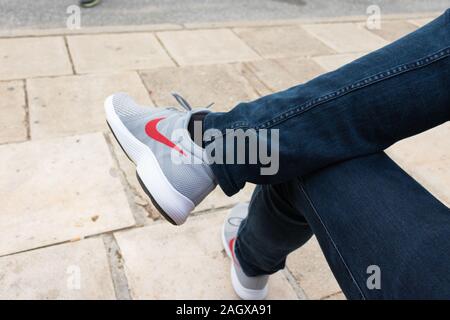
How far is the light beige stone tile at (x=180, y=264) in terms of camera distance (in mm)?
1600

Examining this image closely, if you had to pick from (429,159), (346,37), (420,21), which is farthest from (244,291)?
(420,21)

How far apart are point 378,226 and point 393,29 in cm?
385

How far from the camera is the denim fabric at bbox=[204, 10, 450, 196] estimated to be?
1.02 m

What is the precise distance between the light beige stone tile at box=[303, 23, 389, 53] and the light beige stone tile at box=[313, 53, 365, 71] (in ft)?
0.39

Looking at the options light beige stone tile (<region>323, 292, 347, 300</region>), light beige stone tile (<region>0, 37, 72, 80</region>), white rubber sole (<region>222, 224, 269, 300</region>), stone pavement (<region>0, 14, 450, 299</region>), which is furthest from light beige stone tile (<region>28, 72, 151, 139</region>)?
light beige stone tile (<region>323, 292, 347, 300</region>)

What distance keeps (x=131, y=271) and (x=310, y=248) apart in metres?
0.76

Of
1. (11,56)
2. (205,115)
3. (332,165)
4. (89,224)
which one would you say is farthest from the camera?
(11,56)

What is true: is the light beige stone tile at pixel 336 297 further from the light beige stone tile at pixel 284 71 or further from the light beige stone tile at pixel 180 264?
the light beige stone tile at pixel 284 71

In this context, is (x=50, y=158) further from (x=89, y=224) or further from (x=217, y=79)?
(x=217, y=79)

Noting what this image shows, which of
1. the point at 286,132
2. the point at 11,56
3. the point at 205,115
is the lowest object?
the point at 11,56

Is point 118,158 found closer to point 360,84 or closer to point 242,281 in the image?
point 242,281

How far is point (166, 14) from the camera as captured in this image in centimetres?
397

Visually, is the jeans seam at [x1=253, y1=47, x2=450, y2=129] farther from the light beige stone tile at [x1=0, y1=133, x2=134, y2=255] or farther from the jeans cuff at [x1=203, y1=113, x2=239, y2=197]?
the light beige stone tile at [x1=0, y1=133, x2=134, y2=255]

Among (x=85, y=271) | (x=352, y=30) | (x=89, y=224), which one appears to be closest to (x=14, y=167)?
(x=89, y=224)
